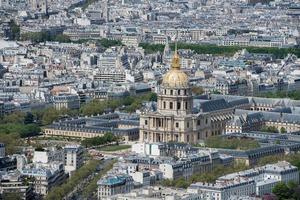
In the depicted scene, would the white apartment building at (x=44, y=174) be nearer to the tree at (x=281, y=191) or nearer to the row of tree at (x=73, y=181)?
the row of tree at (x=73, y=181)

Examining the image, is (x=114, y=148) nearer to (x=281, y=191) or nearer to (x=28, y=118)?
(x=28, y=118)

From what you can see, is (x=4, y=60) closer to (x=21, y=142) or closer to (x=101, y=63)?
(x=101, y=63)

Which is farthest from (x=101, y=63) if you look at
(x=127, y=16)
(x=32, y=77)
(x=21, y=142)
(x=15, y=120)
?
(x=127, y=16)

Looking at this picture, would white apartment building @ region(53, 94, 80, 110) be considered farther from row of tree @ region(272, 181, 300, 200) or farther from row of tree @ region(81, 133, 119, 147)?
row of tree @ region(272, 181, 300, 200)

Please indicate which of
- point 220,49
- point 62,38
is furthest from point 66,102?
point 62,38

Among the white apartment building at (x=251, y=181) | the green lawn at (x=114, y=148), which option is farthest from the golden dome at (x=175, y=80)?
the white apartment building at (x=251, y=181)
